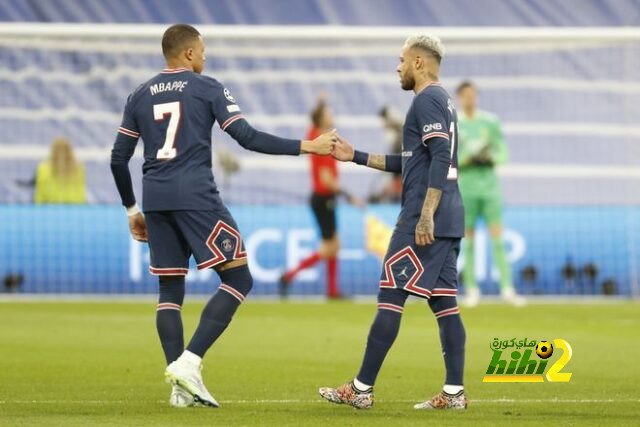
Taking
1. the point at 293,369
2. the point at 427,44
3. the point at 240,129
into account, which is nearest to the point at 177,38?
the point at 240,129

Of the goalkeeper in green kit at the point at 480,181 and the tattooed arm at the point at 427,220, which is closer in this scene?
the tattooed arm at the point at 427,220

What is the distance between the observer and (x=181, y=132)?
26.9ft

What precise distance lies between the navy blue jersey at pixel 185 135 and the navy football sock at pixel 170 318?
1.43 feet

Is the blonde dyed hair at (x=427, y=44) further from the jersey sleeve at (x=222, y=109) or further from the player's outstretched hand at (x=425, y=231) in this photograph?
the jersey sleeve at (x=222, y=109)

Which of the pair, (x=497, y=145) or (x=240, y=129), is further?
(x=497, y=145)

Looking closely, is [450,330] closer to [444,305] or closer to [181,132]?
[444,305]

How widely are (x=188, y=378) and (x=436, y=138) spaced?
1.81 m

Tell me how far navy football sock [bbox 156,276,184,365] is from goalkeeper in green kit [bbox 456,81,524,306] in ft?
30.8

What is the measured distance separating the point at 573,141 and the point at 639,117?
1.56 metres

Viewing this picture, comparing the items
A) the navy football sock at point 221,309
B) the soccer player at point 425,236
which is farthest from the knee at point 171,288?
the soccer player at point 425,236

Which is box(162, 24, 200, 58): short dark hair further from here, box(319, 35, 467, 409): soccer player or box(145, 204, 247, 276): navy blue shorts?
box(319, 35, 467, 409): soccer player

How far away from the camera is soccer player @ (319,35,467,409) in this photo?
26.4 feet

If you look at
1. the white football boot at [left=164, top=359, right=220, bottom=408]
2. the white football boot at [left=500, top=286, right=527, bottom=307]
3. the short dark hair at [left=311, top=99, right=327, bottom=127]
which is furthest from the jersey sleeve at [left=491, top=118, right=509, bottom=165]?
the white football boot at [left=164, top=359, right=220, bottom=408]

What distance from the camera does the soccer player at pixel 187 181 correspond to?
817 centimetres
